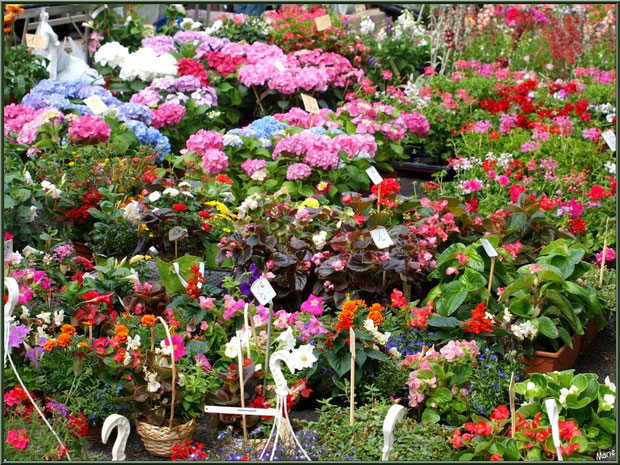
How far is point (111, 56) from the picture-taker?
6.64m

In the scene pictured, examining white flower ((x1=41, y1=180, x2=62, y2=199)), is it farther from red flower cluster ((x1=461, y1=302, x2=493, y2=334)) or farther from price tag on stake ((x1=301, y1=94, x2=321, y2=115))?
price tag on stake ((x1=301, y1=94, x2=321, y2=115))

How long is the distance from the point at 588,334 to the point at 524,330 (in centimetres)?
61

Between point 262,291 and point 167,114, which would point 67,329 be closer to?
point 262,291

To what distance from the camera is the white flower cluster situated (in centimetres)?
336

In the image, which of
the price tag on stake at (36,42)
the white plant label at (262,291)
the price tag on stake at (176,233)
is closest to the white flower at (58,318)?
the white plant label at (262,291)

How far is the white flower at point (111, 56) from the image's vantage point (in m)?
6.65

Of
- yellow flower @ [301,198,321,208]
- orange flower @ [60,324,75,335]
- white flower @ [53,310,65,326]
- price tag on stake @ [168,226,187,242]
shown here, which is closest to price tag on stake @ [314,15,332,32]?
yellow flower @ [301,198,321,208]

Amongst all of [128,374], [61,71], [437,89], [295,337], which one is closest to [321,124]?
[437,89]

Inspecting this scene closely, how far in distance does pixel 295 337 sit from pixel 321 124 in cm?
284

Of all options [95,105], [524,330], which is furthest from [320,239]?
[95,105]

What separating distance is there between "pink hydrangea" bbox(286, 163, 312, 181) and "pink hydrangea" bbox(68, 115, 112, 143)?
114 cm

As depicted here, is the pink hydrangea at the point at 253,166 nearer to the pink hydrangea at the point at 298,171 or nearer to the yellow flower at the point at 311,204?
the pink hydrangea at the point at 298,171

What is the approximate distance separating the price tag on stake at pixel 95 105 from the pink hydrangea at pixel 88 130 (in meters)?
0.35

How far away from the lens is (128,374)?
2.95 metres
